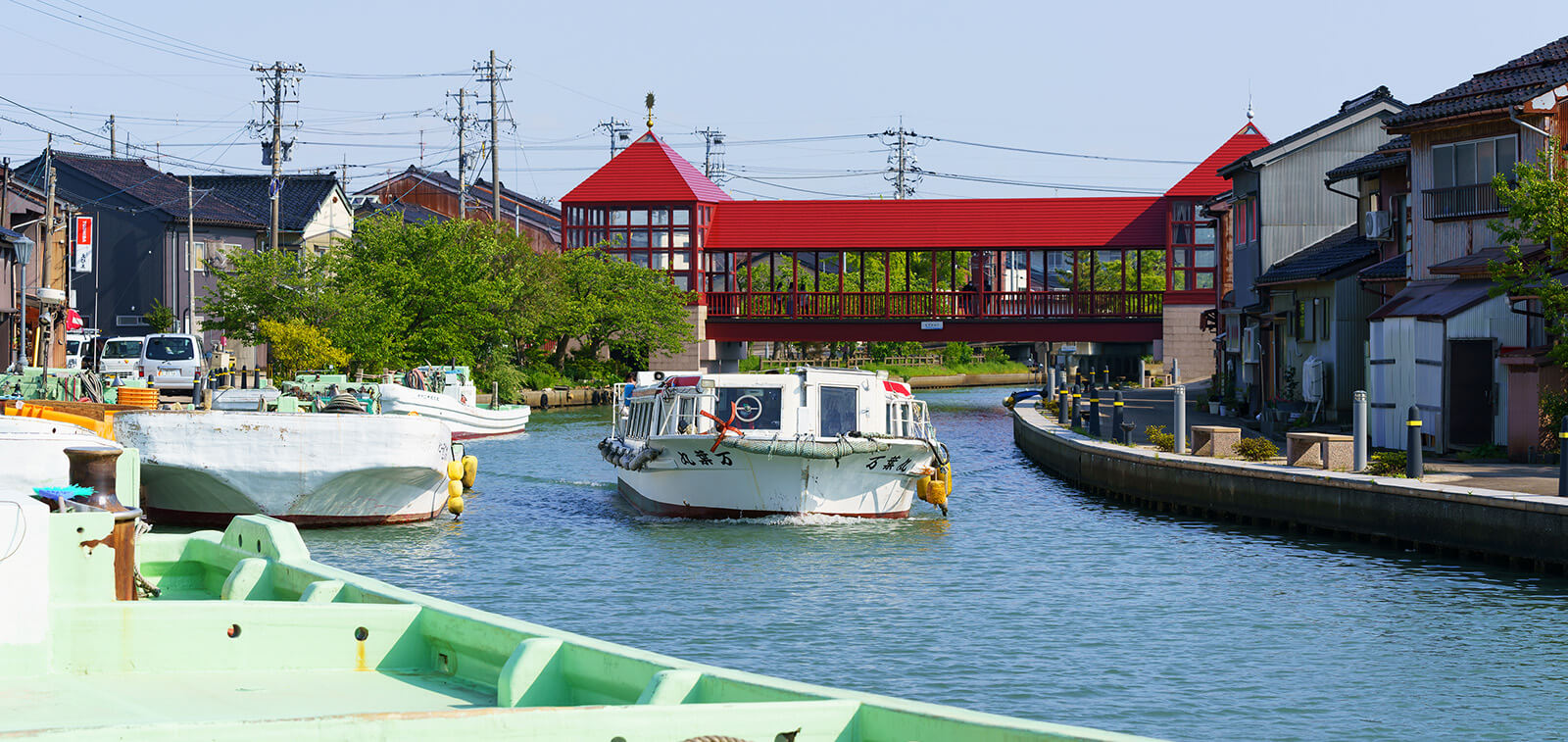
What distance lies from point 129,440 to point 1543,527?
18252 mm

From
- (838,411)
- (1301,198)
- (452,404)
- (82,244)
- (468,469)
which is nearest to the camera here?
(838,411)

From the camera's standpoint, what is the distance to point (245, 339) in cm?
5562

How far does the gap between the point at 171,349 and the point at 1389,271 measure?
100.0ft

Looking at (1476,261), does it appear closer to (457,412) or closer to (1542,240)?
(1542,240)

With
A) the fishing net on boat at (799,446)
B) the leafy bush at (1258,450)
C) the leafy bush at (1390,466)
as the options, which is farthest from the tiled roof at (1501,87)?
the fishing net on boat at (799,446)

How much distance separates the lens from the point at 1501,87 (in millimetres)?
29656

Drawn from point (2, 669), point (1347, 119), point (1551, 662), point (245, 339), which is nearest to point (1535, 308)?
point (1551, 662)

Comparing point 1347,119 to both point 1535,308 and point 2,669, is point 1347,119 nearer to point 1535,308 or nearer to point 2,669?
point 1535,308

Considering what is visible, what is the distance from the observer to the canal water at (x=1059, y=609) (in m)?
14.0

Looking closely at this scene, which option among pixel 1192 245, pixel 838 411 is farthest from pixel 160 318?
pixel 838 411

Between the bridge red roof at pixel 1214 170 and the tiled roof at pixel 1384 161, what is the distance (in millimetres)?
23938

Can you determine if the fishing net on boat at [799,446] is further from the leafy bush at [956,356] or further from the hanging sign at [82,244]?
the leafy bush at [956,356]

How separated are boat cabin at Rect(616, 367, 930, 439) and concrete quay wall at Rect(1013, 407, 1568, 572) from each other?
4675 millimetres

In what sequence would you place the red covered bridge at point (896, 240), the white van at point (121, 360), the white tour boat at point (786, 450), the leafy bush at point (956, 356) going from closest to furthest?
the white tour boat at point (786, 450), the white van at point (121, 360), the red covered bridge at point (896, 240), the leafy bush at point (956, 356)
